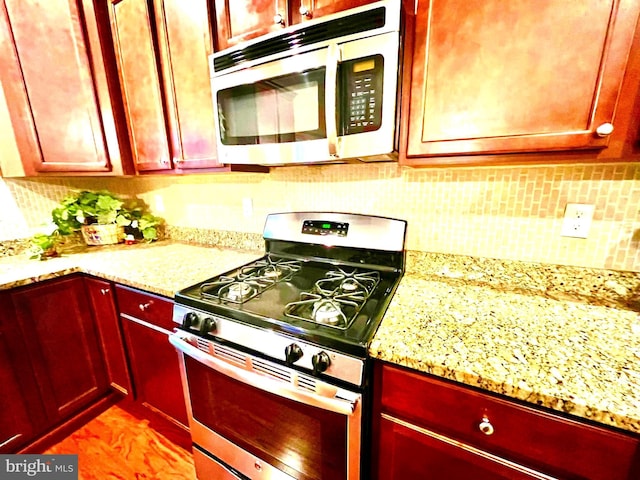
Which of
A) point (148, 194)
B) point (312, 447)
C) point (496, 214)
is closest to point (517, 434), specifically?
point (312, 447)

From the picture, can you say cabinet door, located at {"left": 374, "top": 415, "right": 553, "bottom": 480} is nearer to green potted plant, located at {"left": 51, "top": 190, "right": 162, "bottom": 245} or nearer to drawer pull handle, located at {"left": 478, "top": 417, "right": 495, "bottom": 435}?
drawer pull handle, located at {"left": 478, "top": 417, "right": 495, "bottom": 435}

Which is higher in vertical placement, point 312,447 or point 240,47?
point 240,47

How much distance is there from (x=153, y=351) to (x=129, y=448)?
623 mm

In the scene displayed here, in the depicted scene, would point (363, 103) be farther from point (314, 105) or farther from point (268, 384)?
point (268, 384)

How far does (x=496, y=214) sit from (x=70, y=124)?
215 cm

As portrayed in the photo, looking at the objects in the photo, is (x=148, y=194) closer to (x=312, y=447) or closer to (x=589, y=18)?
(x=312, y=447)

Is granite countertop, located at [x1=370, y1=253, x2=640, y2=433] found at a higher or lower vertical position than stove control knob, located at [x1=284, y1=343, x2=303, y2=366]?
higher

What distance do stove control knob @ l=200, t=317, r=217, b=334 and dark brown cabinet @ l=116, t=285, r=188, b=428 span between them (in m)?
0.27

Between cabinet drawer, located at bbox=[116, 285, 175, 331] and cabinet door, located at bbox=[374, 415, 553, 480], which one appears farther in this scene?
cabinet drawer, located at bbox=[116, 285, 175, 331]

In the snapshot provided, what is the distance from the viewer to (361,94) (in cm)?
85

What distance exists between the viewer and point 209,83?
3.83ft

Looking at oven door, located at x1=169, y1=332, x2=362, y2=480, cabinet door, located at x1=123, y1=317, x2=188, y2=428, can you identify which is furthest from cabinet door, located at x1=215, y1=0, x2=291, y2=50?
cabinet door, located at x1=123, y1=317, x2=188, y2=428

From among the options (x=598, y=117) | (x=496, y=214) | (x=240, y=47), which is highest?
(x=240, y=47)

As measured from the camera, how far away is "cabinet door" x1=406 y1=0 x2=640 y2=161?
0.64m
